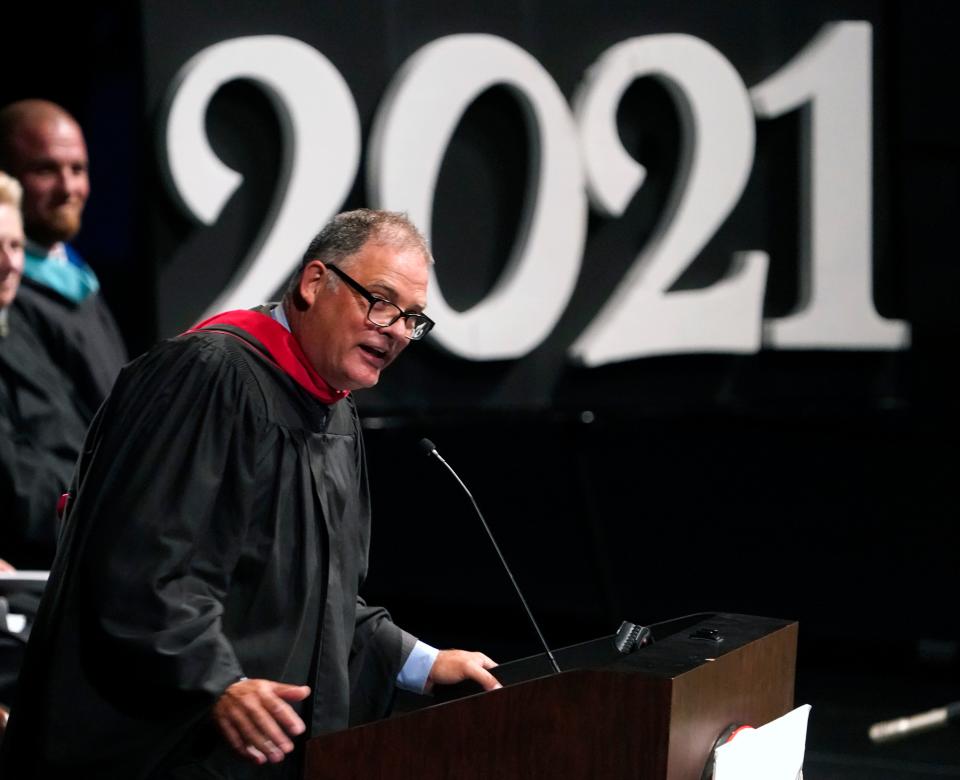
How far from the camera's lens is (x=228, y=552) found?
2.12 meters

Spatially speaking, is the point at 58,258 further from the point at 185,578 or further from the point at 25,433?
the point at 185,578

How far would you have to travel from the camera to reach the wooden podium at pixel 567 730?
5.96 feet

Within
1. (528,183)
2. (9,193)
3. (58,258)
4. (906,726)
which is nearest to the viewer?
(906,726)

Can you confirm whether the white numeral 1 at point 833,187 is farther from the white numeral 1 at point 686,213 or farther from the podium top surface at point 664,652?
the podium top surface at point 664,652

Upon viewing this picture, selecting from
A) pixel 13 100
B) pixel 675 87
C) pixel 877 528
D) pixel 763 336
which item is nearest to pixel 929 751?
pixel 877 528

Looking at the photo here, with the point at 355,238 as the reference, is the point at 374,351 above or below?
below

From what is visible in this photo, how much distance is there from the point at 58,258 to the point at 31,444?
23.3 inches

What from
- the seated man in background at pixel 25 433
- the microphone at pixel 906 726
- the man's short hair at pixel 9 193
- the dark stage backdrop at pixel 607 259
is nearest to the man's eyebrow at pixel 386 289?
the microphone at pixel 906 726

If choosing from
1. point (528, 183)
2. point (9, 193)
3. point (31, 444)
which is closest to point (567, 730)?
point (31, 444)

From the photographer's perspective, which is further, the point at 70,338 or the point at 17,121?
the point at 17,121

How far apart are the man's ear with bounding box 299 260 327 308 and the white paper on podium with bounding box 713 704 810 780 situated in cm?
85

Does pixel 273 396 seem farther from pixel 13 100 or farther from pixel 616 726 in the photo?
pixel 13 100

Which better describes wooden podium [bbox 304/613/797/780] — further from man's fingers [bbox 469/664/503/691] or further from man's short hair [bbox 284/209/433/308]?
man's short hair [bbox 284/209/433/308]

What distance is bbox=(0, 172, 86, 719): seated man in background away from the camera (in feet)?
11.2
